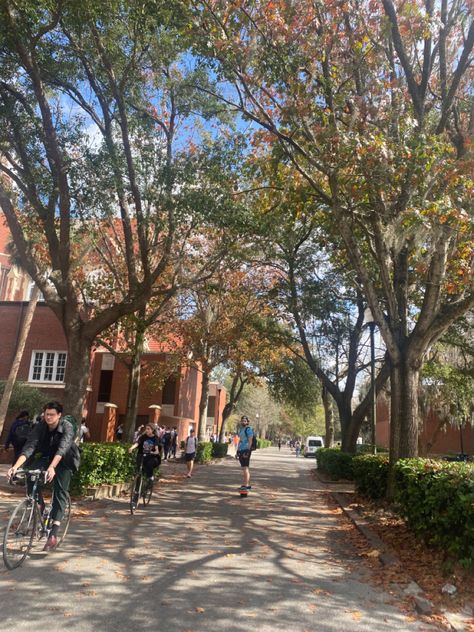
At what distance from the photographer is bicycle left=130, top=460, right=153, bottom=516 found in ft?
31.5

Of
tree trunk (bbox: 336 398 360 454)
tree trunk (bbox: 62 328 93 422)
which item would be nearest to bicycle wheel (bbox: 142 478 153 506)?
tree trunk (bbox: 62 328 93 422)

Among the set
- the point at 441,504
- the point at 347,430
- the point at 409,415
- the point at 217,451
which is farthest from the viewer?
the point at 217,451

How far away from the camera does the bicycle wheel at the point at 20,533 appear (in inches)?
212

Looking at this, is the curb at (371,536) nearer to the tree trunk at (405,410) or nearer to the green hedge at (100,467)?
the tree trunk at (405,410)

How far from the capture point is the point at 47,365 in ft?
95.7

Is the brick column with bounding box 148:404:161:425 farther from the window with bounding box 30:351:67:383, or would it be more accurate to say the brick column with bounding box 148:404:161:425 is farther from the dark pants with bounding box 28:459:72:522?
the dark pants with bounding box 28:459:72:522

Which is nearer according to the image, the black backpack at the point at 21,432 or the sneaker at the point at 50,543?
the sneaker at the point at 50,543

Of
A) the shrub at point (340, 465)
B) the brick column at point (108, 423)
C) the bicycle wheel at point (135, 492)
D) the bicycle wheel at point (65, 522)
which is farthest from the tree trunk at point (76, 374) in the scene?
the brick column at point (108, 423)

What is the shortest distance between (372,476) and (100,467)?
6063 mm

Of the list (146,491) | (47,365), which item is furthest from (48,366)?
(146,491)

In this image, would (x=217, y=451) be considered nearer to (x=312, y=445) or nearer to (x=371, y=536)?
(x=312, y=445)

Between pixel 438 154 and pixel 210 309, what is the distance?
16.9 meters

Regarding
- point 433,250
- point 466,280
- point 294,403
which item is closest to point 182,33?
point 433,250

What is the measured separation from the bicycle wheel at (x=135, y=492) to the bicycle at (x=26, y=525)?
329 cm
